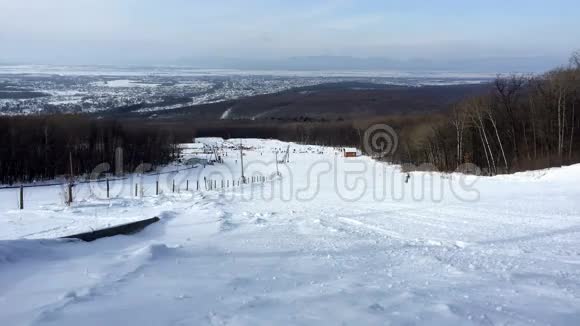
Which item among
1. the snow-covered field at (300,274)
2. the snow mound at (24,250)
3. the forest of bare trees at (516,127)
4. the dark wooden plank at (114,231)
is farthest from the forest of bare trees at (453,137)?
the snow mound at (24,250)

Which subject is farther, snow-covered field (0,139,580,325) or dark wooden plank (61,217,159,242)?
dark wooden plank (61,217,159,242)

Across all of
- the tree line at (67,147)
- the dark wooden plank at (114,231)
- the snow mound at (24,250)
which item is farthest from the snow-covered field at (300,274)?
the tree line at (67,147)

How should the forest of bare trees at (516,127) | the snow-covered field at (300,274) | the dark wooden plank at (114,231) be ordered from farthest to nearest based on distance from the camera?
1. the forest of bare trees at (516,127)
2. the dark wooden plank at (114,231)
3. the snow-covered field at (300,274)

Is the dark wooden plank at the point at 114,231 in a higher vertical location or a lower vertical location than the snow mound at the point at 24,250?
lower

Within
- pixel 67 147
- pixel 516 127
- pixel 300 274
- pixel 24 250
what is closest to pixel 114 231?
pixel 24 250

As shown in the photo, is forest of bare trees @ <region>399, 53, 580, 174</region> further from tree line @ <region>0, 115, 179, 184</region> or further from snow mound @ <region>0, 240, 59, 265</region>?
tree line @ <region>0, 115, 179, 184</region>

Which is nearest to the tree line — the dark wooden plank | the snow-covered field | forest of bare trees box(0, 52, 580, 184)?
forest of bare trees box(0, 52, 580, 184)

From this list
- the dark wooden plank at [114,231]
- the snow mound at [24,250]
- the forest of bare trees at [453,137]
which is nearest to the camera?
the snow mound at [24,250]

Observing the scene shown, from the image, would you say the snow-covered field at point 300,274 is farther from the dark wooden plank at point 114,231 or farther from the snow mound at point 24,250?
the dark wooden plank at point 114,231

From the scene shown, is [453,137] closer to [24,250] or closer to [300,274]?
[300,274]

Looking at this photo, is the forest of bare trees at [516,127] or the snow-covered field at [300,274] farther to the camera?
the forest of bare trees at [516,127]

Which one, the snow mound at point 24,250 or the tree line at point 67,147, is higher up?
the snow mound at point 24,250

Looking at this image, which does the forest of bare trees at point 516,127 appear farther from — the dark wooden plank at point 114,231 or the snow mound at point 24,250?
the snow mound at point 24,250
